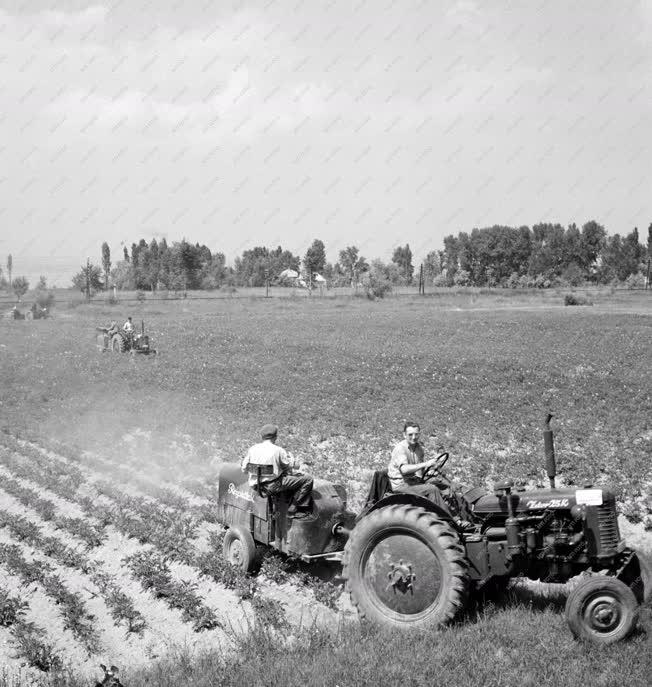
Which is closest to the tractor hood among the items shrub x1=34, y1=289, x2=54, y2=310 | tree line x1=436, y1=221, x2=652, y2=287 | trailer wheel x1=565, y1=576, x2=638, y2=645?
trailer wheel x1=565, y1=576, x2=638, y2=645

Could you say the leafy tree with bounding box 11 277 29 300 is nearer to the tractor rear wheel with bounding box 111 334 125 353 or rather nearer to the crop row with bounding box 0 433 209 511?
the tractor rear wheel with bounding box 111 334 125 353

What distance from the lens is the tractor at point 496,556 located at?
637cm

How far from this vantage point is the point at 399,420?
18062 mm

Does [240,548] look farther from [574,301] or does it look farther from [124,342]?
[574,301]

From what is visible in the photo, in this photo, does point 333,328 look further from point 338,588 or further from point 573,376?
point 338,588

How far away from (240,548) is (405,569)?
2.65 m

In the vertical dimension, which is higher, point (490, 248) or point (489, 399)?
point (490, 248)

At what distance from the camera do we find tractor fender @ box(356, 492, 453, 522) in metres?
7.13

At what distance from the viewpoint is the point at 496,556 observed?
22.9 feet

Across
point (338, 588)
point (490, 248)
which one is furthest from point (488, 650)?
point (490, 248)

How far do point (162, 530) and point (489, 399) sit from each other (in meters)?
12.4

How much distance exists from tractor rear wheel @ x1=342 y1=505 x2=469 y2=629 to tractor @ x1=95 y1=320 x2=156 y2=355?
27.0 m

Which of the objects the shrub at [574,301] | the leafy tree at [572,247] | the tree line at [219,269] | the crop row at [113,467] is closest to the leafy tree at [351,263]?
the tree line at [219,269]

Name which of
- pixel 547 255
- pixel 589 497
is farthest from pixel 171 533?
pixel 547 255
